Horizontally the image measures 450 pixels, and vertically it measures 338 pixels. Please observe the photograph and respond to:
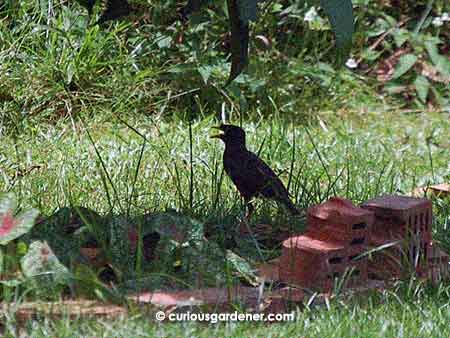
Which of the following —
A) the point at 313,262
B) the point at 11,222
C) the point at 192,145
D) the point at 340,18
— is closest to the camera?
the point at 340,18

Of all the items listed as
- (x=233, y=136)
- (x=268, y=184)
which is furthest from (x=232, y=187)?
(x=268, y=184)

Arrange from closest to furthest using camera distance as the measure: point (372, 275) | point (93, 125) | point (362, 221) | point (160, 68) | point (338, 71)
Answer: point (362, 221)
point (372, 275)
point (93, 125)
point (160, 68)
point (338, 71)

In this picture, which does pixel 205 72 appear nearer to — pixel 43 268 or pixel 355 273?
pixel 355 273

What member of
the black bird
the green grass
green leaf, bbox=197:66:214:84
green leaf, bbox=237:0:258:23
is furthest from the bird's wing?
green leaf, bbox=197:66:214:84

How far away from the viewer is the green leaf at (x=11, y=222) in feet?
10.2

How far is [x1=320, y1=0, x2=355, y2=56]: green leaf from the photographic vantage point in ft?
9.18

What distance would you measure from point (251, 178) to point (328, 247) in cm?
106

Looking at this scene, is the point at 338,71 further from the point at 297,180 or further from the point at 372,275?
the point at 372,275

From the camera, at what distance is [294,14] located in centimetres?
735

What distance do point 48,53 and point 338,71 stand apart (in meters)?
1.89

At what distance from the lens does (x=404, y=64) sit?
7.52 metres

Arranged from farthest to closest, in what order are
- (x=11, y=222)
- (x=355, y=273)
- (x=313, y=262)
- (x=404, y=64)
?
(x=404, y=64), (x=355, y=273), (x=313, y=262), (x=11, y=222)

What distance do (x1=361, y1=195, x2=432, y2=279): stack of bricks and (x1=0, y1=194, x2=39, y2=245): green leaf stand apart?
3.32 ft

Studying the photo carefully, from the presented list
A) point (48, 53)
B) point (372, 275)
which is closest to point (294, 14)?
point (48, 53)
